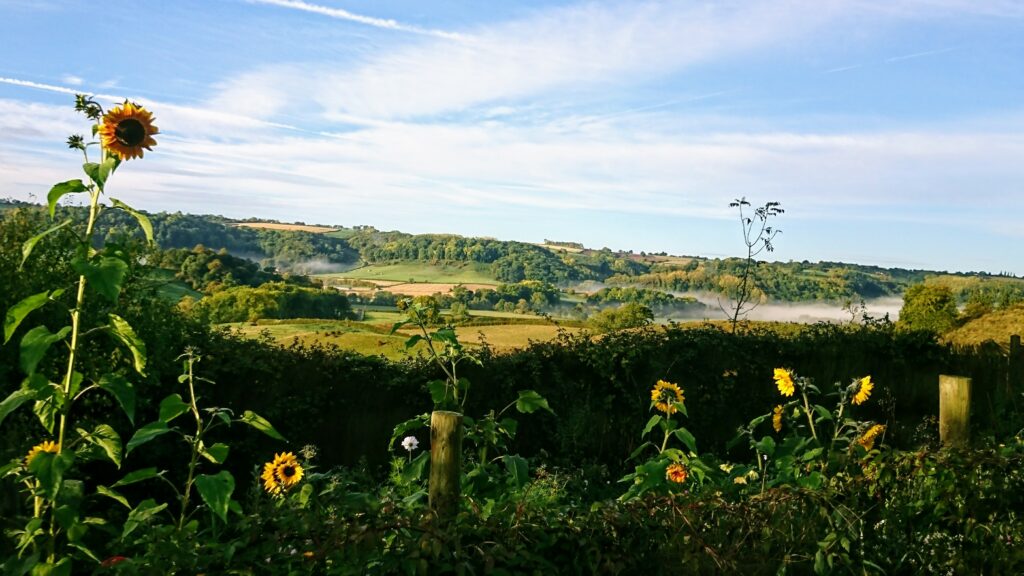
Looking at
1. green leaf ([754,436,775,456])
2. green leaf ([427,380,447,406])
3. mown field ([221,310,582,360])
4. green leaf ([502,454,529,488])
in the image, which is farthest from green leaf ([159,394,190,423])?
mown field ([221,310,582,360])

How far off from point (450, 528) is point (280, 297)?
25.6 meters

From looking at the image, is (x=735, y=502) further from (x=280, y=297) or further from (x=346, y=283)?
(x=346, y=283)

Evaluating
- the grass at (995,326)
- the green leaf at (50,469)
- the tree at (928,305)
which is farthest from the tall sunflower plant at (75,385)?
the tree at (928,305)

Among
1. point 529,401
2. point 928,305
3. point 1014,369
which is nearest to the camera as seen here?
point 529,401

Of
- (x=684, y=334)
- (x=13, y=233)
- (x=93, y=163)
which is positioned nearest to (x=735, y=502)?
(x=93, y=163)

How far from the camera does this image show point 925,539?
4.03 m

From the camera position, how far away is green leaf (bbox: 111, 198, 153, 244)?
8.36 feet

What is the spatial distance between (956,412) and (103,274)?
4.88 metres

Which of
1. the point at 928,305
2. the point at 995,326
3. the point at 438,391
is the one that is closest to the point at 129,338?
the point at 438,391

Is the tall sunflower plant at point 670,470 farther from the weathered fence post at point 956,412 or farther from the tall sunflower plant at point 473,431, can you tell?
the weathered fence post at point 956,412

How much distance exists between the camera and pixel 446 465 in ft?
10.2

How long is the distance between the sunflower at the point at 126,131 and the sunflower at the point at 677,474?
2849 mm

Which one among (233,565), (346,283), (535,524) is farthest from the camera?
(346,283)

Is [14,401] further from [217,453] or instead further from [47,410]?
[217,453]
